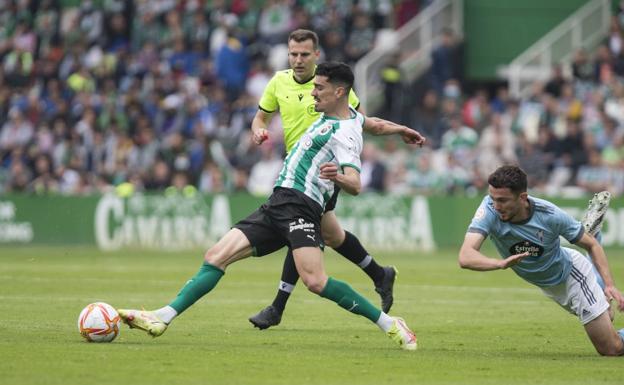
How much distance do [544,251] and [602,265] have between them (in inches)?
18.7

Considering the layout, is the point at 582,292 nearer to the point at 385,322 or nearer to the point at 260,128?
the point at 385,322

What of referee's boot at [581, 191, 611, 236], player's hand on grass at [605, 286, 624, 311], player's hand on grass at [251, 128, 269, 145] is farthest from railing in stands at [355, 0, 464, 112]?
player's hand on grass at [605, 286, 624, 311]

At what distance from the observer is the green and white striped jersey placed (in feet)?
33.6

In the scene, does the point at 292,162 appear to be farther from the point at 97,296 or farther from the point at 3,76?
the point at 3,76

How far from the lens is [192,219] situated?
2594 centimetres

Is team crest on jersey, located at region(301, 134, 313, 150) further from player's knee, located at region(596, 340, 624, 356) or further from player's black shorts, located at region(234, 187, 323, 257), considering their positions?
player's knee, located at region(596, 340, 624, 356)

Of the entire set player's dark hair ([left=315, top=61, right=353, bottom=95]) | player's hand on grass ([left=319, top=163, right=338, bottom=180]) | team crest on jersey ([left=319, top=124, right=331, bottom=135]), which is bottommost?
player's hand on grass ([left=319, top=163, right=338, bottom=180])

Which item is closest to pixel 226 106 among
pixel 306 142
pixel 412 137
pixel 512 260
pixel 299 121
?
pixel 299 121

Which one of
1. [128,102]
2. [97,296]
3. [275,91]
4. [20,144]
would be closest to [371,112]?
[128,102]

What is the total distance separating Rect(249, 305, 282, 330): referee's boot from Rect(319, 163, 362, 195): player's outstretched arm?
233 cm

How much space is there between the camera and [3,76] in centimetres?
3284

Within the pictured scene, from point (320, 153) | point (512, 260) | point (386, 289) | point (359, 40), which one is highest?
A: point (359, 40)

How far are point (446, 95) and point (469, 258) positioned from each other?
775 inches

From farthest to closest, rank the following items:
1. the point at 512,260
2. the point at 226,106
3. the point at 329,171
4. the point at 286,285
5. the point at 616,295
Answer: the point at 226,106, the point at 286,285, the point at 329,171, the point at 616,295, the point at 512,260
